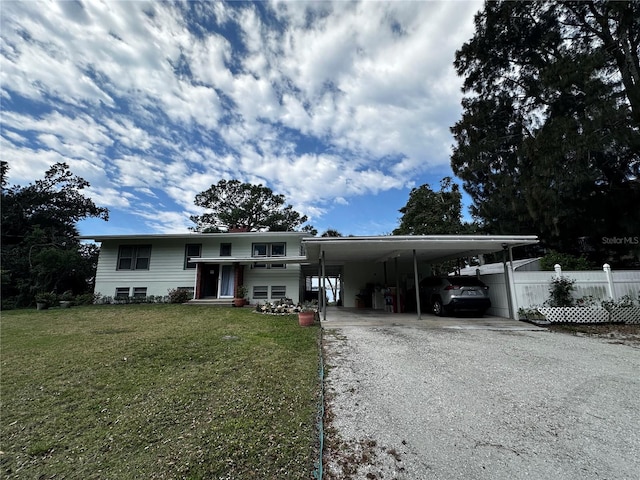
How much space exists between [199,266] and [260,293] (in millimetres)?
3438

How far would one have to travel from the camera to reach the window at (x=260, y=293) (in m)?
14.3

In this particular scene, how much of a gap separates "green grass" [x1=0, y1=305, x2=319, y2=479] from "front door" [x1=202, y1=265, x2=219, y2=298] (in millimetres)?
8119

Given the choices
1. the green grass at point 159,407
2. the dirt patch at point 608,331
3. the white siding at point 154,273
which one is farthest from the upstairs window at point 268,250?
the dirt patch at point 608,331

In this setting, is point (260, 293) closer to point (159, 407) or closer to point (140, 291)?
point (140, 291)

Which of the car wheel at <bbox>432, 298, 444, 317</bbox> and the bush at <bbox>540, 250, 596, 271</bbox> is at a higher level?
the bush at <bbox>540, 250, 596, 271</bbox>

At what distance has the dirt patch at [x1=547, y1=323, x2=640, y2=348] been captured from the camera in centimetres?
652

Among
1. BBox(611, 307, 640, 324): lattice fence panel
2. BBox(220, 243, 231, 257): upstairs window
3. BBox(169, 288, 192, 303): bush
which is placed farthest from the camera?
BBox(220, 243, 231, 257): upstairs window

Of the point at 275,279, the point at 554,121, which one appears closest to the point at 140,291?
the point at 275,279

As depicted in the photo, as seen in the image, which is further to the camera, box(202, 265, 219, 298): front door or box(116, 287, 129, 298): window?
box(202, 265, 219, 298): front door

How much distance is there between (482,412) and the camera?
3000 millimetres

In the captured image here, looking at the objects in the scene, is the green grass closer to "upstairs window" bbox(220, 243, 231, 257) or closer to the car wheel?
the car wheel

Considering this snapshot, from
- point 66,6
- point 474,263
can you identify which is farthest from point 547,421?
point 474,263

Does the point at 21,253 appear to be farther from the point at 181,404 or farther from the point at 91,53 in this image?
the point at 181,404

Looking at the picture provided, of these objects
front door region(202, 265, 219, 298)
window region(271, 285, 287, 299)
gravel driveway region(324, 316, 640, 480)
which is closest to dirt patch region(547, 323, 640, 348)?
gravel driveway region(324, 316, 640, 480)
